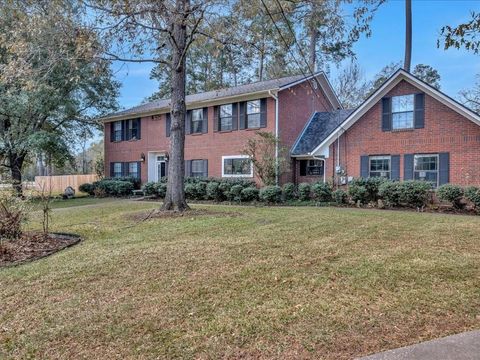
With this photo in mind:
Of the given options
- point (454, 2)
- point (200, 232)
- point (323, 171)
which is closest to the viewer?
point (200, 232)

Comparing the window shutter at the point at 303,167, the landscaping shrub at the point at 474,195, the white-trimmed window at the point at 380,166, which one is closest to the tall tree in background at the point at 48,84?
the window shutter at the point at 303,167

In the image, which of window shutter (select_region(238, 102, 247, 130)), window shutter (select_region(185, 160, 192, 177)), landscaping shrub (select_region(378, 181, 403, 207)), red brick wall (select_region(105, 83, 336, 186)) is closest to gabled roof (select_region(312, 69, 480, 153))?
red brick wall (select_region(105, 83, 336, 186))

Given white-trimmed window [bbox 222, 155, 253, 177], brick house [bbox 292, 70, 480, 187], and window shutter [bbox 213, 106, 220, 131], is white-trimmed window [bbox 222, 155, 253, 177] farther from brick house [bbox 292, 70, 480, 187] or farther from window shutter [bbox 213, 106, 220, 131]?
brick house [bbox 292, 70, 480, 187]

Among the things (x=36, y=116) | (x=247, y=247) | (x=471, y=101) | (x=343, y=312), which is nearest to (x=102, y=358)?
(x=343, y=312)

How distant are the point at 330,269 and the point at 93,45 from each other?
8.28 metres

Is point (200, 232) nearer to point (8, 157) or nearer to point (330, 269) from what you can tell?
point (330, 269)

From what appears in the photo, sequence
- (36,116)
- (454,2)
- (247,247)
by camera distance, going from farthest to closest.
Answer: (36,116) < (454,2) < (247,247)

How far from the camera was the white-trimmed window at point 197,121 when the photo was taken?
68.3ft

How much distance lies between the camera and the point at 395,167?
15250 millimetres

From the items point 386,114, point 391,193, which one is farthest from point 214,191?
point 386,114

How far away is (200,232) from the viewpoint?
25.8 feet

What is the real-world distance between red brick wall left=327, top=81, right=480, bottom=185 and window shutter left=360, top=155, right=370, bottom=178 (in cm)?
15

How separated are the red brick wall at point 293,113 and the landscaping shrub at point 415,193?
16.8 ft

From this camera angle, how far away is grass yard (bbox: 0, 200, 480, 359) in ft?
10.6
